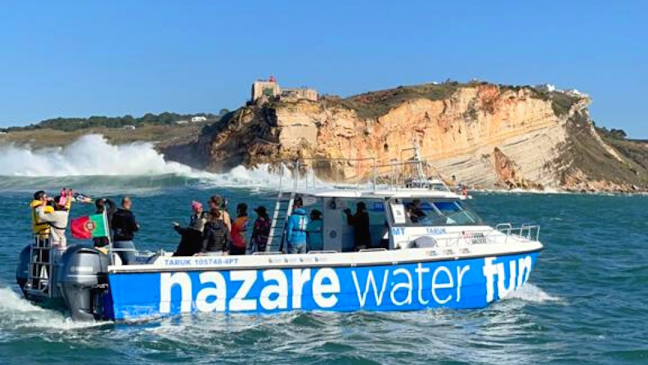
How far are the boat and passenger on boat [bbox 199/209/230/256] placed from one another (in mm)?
549

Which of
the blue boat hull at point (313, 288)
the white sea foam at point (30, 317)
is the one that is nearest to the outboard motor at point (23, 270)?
the white sea foam at point (30, 317)

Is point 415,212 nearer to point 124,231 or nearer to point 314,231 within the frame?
point 314,231

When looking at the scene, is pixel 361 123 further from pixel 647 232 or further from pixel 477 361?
pixel 477 361

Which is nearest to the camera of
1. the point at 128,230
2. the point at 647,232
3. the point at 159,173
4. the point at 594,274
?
the point at 128,230

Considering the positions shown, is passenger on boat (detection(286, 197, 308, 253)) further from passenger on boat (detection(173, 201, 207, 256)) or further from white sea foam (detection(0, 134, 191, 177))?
white sea foam (detection(0, 134, 191, 177))

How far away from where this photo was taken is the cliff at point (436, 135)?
76.6 metres

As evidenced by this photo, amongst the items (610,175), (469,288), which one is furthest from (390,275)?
(610,175)

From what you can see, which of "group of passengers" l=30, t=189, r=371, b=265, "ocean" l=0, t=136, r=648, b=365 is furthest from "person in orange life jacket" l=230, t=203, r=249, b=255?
"ocean" l=0, t=136, r=648, b=365

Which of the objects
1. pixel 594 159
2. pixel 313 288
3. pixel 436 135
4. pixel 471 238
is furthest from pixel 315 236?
pixel 594 159

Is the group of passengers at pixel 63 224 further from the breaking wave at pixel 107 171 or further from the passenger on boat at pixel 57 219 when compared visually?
the breaking wave at pixel 107 171

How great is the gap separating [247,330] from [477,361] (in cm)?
320

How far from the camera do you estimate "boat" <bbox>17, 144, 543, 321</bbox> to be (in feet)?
40.8

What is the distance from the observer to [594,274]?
20.2 m

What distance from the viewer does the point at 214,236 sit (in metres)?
13.2
